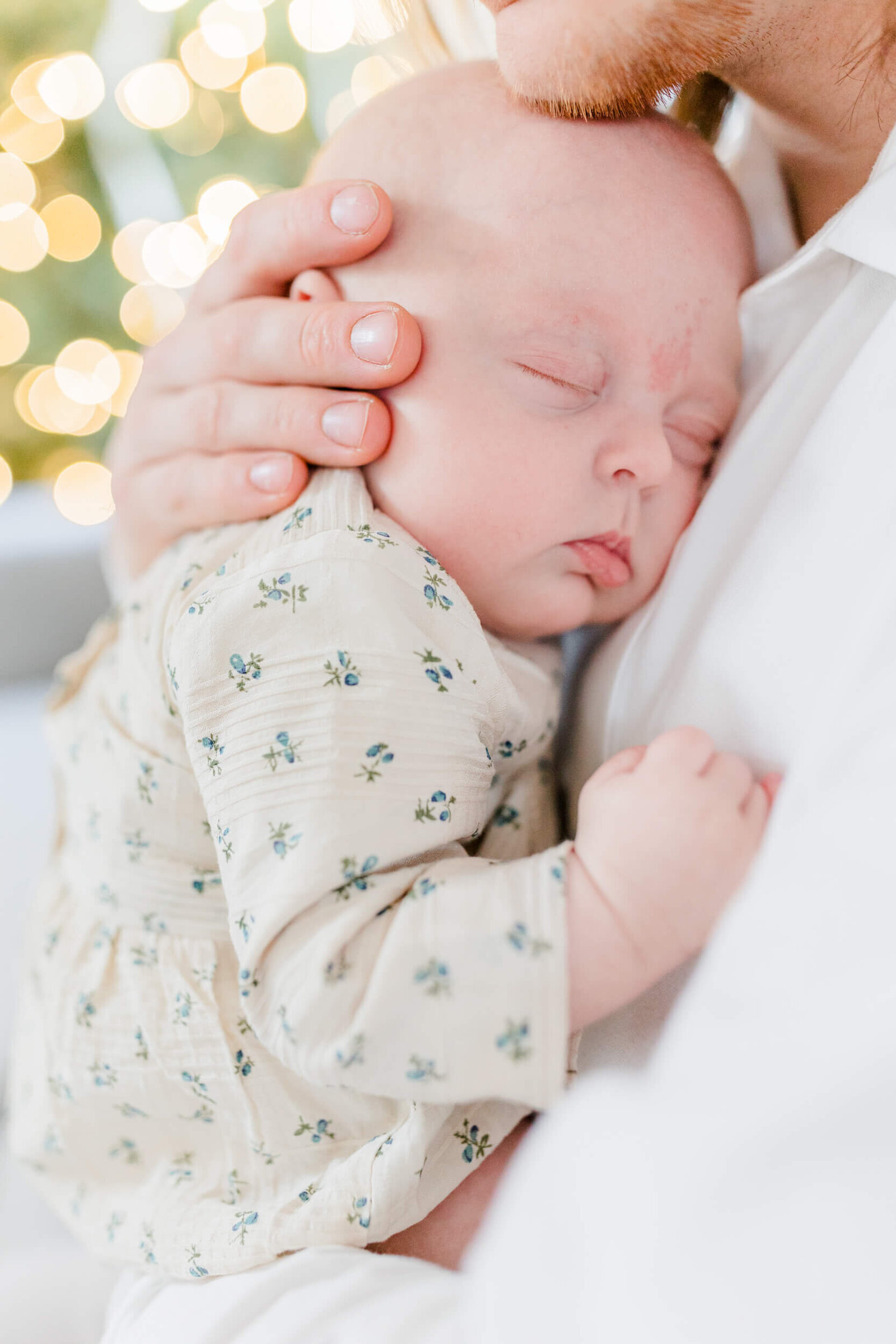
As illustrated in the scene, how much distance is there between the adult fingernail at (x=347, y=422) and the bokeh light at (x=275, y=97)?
48.3 inches

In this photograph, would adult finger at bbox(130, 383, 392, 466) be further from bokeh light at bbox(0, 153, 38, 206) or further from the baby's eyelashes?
bokeh light at bbox(0, 153, 38, 206)

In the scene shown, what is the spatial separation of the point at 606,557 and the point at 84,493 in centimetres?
154

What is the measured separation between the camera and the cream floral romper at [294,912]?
23.8 inches

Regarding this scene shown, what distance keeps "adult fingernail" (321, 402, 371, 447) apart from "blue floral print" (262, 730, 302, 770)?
0.27 meters

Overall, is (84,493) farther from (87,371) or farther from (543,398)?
(543,398)

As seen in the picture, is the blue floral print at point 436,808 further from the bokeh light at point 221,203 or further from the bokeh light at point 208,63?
the bokeh light at point 208,63

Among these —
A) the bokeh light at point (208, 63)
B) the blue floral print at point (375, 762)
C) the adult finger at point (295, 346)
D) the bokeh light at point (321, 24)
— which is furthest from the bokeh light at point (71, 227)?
the blue floral print at point (375, 762)

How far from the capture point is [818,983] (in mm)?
484

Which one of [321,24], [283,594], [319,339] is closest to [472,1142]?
[283,594]

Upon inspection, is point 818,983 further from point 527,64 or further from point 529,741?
point 527,64

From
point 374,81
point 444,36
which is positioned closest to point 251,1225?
Result: point 444,36

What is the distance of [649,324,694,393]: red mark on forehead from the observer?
795 millimetres

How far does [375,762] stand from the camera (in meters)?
0.65

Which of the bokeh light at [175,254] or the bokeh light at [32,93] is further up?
the bokeh light at [32,93]
